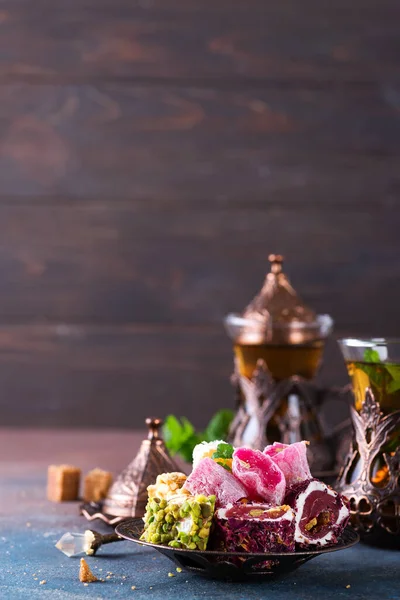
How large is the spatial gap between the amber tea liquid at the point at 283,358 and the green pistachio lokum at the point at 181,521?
1.42 ft

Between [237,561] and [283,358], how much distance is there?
465 mm

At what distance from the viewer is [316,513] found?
84cm

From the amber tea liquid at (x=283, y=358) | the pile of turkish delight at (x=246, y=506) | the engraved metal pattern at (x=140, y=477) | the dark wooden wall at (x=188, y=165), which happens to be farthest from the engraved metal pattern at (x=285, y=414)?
the dark wooden wall at (x=188, y=165)

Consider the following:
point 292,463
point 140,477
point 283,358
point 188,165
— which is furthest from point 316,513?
point 188,165

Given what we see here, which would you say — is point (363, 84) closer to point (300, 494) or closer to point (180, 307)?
point (180, 307)

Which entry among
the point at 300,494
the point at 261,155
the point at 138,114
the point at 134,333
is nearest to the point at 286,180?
the point at 261,155

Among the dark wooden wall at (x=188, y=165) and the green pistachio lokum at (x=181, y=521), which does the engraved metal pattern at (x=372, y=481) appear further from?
the dark wooden wall at (x=188, y=165)

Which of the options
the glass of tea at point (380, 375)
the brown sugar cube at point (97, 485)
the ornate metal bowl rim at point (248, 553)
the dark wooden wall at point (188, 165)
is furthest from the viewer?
the dark wooden wall at point (188, 165)

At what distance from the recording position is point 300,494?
0.85m

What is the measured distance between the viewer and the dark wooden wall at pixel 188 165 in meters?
2.17

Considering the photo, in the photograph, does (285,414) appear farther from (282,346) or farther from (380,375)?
(380,375)

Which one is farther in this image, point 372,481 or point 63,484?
point 63,484

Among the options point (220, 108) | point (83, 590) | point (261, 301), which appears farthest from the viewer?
point (220, 108)

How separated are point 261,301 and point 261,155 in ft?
3.17
